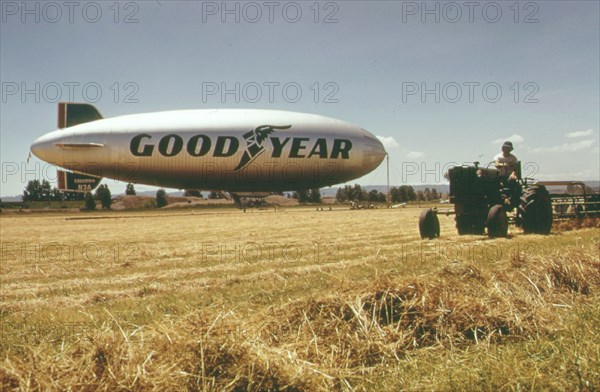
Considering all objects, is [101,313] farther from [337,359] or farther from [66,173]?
[66,173]

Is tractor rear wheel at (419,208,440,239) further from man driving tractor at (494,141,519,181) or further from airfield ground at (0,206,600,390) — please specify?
airfield ground at (0,206,600,390)

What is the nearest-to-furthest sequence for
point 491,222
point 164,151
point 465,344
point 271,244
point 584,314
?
point 465,344 → point 584,314 → point 491,222 → point 271,244 → point 164,151

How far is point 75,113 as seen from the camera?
44781 mm

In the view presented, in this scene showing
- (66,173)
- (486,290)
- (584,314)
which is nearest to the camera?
(584,314)

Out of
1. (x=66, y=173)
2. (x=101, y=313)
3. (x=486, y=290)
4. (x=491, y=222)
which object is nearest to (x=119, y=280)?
(x=101, y=313)

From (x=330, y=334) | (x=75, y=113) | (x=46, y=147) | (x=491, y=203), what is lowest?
(x=330, y=334)

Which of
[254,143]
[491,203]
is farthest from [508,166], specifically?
[254,143]

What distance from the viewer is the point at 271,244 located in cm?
1397

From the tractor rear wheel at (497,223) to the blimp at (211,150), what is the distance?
2544 centimetres

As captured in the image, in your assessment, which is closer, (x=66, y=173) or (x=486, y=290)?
(x=486, y=290)

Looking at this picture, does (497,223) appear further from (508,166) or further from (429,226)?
(508,166)

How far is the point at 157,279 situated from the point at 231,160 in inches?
1100

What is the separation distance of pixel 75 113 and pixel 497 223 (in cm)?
4389

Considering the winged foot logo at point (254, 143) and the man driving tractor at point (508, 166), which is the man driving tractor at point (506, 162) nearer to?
the man driving tractor at point (508, 166)
